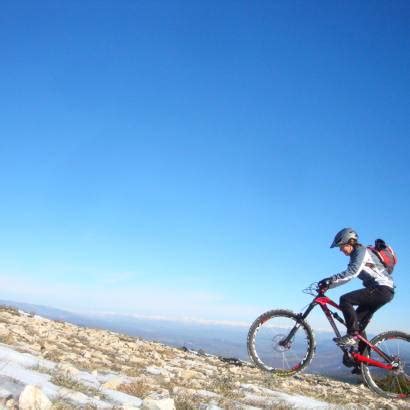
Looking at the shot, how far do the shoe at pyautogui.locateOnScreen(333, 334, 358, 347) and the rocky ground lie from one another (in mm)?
891

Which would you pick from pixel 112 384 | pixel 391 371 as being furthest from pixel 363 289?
pixel 112 384

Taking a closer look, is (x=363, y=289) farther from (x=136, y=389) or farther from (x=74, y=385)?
(x=74, y=385)

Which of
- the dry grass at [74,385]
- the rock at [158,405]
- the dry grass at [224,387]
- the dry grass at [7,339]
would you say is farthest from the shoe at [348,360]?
the dry grass at [7,339]

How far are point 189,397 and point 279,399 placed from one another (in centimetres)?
181

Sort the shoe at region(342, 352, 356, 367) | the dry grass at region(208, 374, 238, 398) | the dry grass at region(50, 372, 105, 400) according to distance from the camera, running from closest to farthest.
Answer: the dry grass at region(50, 372, 105, 400)
the dry grass at region(208, 374, 238, 398)
the shoe at region(342, 352, 356, 367)

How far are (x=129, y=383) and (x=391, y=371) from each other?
244 inches

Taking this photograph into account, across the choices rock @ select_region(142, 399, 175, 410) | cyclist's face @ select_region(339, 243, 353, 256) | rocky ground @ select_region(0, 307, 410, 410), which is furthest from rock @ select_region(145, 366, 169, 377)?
cyclist's face @ select_region(339, 243, 353, 256)

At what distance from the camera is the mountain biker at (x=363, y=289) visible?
30.4 ft

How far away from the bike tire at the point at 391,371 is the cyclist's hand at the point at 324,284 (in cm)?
141

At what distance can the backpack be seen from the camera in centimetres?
929

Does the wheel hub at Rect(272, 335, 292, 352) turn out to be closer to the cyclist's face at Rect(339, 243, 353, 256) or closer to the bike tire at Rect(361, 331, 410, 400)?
the bike tire at Rect(361, 331, 410, 400)

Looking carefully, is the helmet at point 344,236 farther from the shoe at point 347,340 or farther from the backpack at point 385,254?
the shoe at point 347,340

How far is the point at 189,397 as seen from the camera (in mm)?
5461

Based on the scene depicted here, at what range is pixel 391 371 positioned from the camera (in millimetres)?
9266
